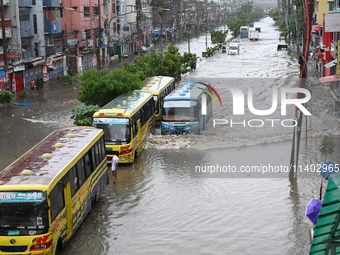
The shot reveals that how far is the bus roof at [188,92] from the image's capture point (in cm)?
2548

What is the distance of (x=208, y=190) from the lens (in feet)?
59.4

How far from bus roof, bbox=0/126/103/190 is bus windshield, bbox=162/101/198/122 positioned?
8657 mm

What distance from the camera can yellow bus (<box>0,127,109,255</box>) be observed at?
37.6 ft

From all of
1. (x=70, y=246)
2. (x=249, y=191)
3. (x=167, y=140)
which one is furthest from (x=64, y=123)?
(x=70, y=246)

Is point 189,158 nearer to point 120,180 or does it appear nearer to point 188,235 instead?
point 120,180

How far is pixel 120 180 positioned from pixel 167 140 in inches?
227

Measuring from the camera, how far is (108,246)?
1362cm

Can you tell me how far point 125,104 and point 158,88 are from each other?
6.93 m

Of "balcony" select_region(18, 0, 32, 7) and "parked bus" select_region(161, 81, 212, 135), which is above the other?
"balcony" select_region(18, 0, 32, 7)

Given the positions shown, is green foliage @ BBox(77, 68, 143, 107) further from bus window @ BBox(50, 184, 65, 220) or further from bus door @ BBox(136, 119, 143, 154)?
bus window @ BBox(50, 184, 65, 220)

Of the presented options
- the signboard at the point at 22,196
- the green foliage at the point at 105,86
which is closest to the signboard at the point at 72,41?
the green foliage at the point at 105,86

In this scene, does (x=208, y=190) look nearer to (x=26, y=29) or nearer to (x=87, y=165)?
(x=87, y=165)

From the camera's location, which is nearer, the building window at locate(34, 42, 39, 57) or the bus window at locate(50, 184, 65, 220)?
the bus window at locate(50, 184, 65, 220)

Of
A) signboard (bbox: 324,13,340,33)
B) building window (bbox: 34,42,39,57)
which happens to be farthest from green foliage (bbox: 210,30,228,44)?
signboard (bbox: 324,13,340,33)
